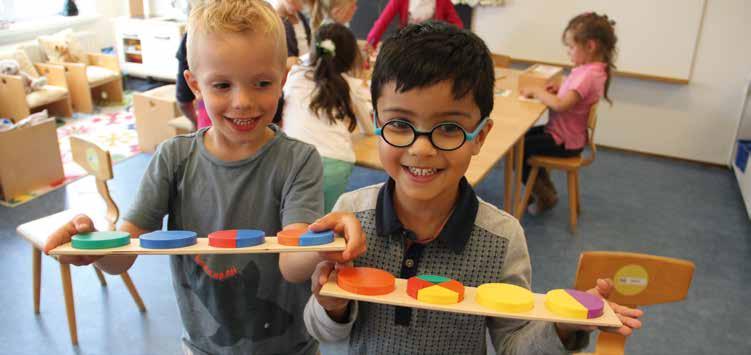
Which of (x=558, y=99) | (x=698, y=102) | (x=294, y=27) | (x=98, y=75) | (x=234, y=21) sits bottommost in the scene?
(x=98, y=75)

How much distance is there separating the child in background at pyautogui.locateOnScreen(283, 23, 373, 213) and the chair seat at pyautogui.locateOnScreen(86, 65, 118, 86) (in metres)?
3.79

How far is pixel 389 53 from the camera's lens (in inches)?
38.2

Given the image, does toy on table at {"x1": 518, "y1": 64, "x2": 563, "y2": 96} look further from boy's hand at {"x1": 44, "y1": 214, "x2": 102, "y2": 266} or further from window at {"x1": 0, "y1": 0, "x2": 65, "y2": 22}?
window at {"x1": 0, "y1": 0, "x2": 65, "y2": 22}

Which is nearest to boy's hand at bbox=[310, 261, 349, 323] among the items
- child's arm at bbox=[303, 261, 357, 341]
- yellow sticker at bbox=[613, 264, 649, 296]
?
child's arm at bbox=[303, 261, 357, 341]

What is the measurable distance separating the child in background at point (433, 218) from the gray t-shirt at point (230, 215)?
0.46ft

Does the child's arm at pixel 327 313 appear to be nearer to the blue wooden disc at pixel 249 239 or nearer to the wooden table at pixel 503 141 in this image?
the blue wooden disc at pixel 249 239

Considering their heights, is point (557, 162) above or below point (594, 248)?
above

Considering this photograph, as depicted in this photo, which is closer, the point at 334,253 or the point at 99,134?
the point at 334,253

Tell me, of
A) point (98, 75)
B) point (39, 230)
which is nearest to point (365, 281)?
point (39, 230)

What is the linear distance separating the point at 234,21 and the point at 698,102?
4633 millimetres

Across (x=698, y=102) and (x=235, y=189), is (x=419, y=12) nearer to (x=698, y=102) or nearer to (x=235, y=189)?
(x=698, y=102)

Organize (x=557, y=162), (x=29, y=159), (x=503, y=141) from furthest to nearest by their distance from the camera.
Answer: (x=29, y=159) → (x=557, y=162) → (x=503, y=141)

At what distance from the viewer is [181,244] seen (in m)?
0.97

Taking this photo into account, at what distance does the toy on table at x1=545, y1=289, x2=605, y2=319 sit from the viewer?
2.90 feet
